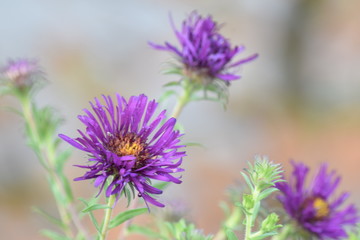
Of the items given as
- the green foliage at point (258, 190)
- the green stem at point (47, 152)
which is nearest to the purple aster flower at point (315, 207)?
the green foliage at point (258, 190)

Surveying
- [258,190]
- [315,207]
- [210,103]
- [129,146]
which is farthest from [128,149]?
[210,103]

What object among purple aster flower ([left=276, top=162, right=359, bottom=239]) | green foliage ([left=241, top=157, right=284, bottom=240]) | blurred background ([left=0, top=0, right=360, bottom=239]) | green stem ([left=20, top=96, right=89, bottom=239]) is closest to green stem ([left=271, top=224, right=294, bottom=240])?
purple aster flower ([left=276, top=162, right=359, bottom=239])

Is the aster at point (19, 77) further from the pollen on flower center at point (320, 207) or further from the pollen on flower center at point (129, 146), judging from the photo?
the pollen on flower center at point (320, 207)

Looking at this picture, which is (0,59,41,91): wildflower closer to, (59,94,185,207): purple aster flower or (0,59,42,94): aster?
(0,59,42,94): aster

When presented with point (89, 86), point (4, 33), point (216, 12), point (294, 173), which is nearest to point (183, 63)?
point (294, 173)

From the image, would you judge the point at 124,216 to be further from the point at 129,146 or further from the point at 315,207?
the point at 315,207

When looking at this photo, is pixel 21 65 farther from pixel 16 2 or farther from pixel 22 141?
pixel 16 2
